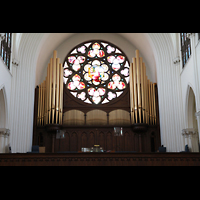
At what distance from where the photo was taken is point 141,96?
16.2 metres

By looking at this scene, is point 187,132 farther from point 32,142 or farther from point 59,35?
point 59,35

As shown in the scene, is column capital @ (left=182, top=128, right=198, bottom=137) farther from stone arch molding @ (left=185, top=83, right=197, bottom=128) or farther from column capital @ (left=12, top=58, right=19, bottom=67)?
column capital @ (left=12, top=58, right=19, bottom=67)

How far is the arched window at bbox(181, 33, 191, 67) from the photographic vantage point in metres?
14.1

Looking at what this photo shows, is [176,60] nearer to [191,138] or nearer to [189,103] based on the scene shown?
[189,103]

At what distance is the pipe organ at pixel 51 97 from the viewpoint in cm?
1590

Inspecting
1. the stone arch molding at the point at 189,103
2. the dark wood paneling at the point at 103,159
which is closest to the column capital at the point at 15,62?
the dark wood paneling at the point at 103,159

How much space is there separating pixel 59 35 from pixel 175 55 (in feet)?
21.7

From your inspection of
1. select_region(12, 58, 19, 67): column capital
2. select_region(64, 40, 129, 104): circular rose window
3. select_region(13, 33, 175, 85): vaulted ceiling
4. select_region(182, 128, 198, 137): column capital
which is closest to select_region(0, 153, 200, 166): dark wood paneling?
select_region(182, 128, 198, 137): column capital

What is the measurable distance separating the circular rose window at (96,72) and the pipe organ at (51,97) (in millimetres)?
1591

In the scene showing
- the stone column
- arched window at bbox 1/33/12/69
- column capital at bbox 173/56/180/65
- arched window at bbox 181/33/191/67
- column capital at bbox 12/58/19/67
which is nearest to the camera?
arched window at bbox 1/33/12/69

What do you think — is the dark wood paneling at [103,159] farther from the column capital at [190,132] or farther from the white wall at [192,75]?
the column capital at [190,132]
